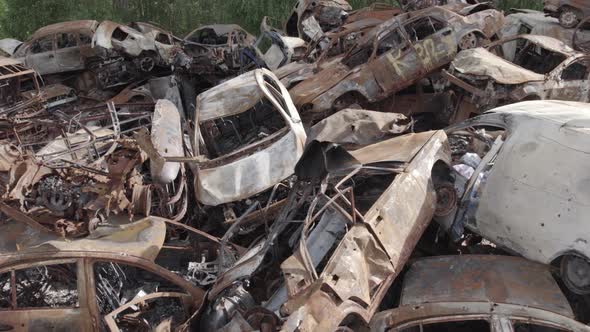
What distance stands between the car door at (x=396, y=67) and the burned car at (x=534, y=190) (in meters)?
3.46

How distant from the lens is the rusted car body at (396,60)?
898 centimetres

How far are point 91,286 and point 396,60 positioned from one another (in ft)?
20.0

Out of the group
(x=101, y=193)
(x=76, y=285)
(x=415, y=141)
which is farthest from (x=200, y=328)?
(x=415, y=141)

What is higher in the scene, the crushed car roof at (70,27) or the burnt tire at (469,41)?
the burnt tire at (469,41)

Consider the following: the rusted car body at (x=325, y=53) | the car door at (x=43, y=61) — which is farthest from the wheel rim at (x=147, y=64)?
the rusted car body at (x=325, y=53)

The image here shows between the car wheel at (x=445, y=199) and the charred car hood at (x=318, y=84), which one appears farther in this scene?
the charred car hood at (x=318, y=84)

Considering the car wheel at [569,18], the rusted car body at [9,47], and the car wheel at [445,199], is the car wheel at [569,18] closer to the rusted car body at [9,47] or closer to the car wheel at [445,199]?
the car wheel at [445,199]

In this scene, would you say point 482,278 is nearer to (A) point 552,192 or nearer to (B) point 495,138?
(A) point 552,192

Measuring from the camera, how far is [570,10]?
443 inches

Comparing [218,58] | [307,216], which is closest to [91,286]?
[307,216]

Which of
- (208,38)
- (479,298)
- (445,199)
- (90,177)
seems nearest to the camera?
(479,298)

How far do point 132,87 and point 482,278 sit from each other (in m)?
9.43

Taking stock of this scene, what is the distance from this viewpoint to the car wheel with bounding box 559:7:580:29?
11.2 metres

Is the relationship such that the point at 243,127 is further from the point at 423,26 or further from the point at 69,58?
the point at 69,58
